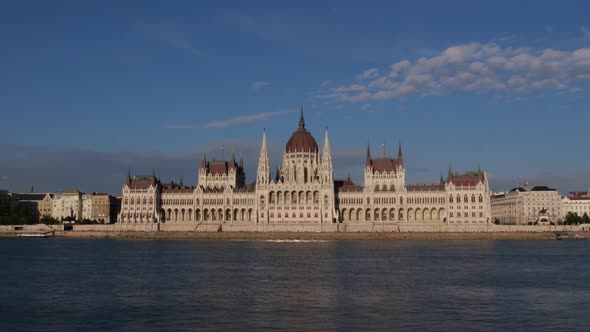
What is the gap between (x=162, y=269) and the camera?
61688mm

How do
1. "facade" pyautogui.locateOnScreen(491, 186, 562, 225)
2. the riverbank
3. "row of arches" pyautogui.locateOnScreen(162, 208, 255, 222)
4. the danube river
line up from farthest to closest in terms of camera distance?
"facade" pyautogui.locateOnScreen(491, 186, 562, 225) < "row of arches" pyautogui.locateOnScreen(162, 208, 255, 222) < the riverbank < the danube river

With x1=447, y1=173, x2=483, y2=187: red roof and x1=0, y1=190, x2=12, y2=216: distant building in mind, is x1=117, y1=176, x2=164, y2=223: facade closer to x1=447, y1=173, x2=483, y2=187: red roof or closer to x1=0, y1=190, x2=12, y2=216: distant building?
x1=0, y1=190, x2=12, y2=216: distant building

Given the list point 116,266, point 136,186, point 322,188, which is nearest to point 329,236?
point 322,188

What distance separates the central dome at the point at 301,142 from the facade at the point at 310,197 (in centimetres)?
21

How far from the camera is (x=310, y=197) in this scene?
5674 inches

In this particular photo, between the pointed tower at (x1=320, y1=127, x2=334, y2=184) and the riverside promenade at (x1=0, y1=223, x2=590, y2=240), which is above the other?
the pointed tower at (x1=320, y1=127, x2=334, y2=184)

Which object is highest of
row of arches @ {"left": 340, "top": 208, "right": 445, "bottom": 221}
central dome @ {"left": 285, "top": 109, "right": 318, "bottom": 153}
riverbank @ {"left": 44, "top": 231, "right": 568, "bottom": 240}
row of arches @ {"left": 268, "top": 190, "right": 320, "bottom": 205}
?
central dome @ {"left": 285, "top": 109, "right": 318, "bottom": 153}

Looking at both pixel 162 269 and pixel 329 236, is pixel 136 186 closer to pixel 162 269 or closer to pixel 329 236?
pixel 329 236

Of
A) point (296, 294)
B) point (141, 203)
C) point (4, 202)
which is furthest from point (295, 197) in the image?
point (296, 294)

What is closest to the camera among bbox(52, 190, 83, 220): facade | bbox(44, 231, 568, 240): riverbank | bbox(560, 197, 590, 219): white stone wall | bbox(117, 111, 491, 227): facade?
bbox(44, 231, 568, 240): riverbank

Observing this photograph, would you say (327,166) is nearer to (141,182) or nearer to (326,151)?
(326,151)

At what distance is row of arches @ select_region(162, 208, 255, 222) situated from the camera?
5861 inches

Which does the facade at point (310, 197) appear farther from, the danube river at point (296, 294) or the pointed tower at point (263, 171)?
the danube river at point (296, 294)

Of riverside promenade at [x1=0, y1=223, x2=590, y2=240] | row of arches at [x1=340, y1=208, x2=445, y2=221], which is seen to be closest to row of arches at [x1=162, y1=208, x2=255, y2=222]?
riverside promenade at [x1=0, y1=223, x2=590, y2=240]
